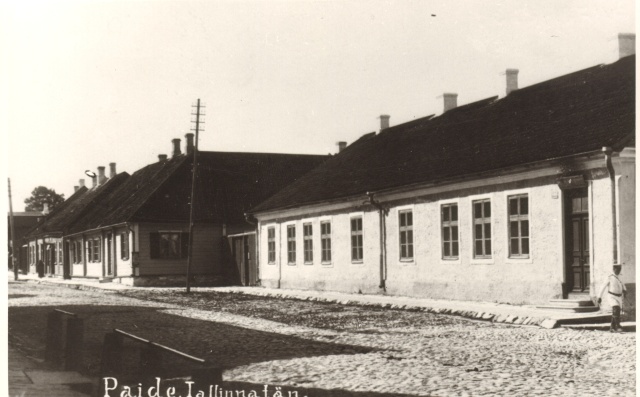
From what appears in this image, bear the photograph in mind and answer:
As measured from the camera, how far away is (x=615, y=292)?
14.3m

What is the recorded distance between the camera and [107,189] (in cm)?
4478

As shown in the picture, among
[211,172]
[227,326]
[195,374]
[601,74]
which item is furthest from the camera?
[211,172]

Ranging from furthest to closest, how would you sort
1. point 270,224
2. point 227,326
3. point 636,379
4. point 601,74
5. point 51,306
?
point 270,224
point 51,306
point 601,74
point 227,326
point 636,379

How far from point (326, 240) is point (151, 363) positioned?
1895 centimetres

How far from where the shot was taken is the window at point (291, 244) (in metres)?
29.2

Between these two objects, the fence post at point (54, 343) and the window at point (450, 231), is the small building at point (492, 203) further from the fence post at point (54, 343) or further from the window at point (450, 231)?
the fence post at point (54, 343)

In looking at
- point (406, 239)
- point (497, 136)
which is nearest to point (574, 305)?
point (497, 136)

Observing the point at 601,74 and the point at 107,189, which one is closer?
the point at 601,74

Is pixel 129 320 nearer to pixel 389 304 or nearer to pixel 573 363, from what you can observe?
pixel 389 304

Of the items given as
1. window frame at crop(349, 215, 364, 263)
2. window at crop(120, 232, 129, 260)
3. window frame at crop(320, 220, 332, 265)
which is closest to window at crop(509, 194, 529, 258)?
window frame at crop(349, 215, 364, 263)

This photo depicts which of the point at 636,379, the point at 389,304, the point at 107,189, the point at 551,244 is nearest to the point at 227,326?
the point at 389,304

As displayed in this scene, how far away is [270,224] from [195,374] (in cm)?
2507

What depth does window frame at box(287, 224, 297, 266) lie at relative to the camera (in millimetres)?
29188

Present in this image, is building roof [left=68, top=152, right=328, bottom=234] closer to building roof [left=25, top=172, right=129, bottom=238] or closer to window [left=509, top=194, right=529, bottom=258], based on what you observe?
building roof [left=25, top=172, right=129, bottom=238]
